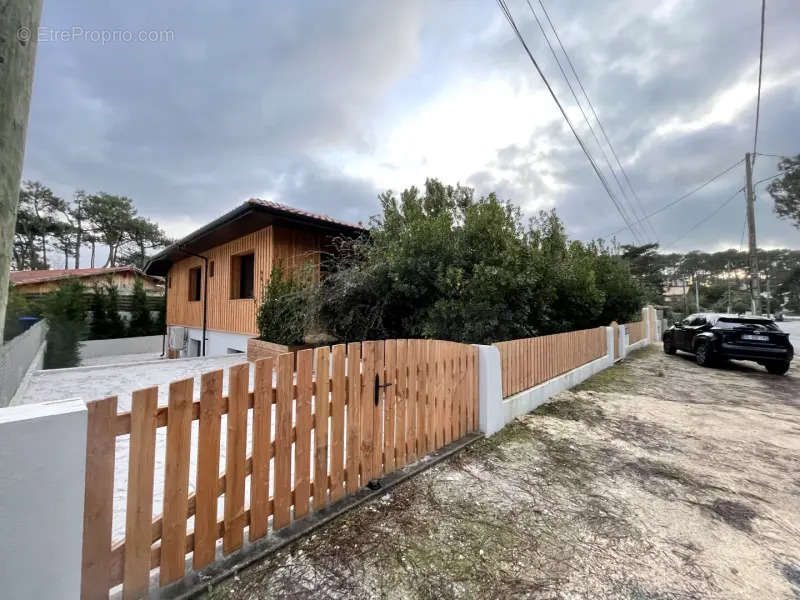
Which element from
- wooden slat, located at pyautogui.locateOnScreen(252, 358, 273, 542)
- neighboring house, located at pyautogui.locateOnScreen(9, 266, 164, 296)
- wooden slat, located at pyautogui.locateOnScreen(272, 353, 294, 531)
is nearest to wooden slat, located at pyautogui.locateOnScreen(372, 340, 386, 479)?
wooden slat, located at pyautogui.locateOnScreen(272, 353, 294, 531)

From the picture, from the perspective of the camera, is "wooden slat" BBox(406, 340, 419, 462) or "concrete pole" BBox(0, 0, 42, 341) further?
"wooden slat" BBox(406, 340, 419, 462)

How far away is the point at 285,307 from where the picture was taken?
6734 millimetres

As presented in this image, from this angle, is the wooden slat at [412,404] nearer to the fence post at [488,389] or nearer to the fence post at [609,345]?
the fence post at [488,389]

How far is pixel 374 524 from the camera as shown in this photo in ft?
6.70

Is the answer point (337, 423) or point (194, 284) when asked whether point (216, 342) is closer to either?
point (194, 284)

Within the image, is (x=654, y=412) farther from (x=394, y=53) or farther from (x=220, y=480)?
(x=394, y=53)

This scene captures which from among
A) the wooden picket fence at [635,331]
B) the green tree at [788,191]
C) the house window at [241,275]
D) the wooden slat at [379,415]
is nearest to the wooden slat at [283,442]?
the wooden slat at [379,415]

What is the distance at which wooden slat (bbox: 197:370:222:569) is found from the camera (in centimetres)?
160

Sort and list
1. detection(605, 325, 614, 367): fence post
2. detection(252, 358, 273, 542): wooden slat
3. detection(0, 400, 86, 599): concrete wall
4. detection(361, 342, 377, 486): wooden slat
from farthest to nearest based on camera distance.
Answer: detection(605, 325, 614, 367): fence post
detection(361, 342, 377, 486): wooden slat
detection(252, 358, 273, 542): wooden slat
detection(0, 400, 86, 599): concrete wall

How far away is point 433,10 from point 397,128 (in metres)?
2.76

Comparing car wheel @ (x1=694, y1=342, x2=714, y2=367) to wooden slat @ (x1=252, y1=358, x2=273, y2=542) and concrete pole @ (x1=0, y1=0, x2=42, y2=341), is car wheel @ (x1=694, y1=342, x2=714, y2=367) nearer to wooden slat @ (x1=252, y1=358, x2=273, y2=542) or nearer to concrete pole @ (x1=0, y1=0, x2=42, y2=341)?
wooden slat @ (x1=252, y1=358, x2=273, y2=542)

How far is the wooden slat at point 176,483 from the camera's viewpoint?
1.49 m

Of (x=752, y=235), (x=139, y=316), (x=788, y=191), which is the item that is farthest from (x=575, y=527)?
(x=788, y=191)

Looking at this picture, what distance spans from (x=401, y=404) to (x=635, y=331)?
13.0 metres
